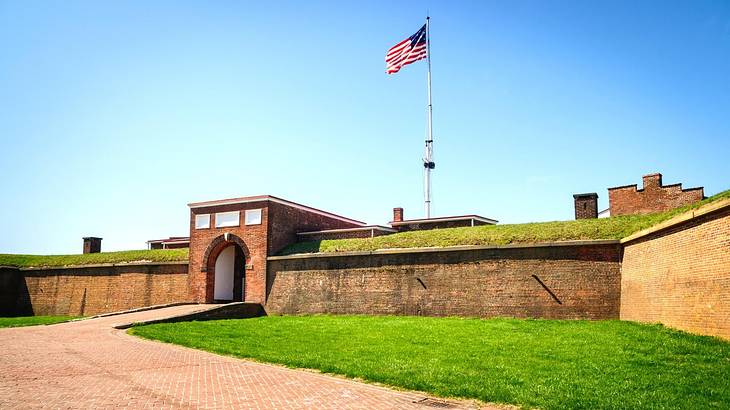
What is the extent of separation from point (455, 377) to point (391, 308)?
12.3m

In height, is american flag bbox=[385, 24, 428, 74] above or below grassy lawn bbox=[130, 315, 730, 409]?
above

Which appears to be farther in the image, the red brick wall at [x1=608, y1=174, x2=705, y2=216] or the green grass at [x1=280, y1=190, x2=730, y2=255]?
the red brick wall at [x1=608, y1=174, x2=705, y2=216]

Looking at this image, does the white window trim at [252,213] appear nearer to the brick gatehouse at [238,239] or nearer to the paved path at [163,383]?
the brick gatehouse at [238,239]

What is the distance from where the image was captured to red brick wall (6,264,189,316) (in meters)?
28.2

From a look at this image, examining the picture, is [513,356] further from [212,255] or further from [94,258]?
[94,258]

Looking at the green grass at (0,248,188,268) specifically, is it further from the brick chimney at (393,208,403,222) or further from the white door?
the brick chimney at (393,208,403,222)

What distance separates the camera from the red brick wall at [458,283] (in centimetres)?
1752

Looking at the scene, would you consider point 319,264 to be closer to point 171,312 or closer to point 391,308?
point 391,308

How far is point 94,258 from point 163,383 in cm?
2554

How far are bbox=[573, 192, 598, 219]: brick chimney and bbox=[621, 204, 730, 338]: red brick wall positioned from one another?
7.35 m

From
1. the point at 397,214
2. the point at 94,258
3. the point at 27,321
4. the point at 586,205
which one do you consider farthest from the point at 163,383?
the point at 94,258

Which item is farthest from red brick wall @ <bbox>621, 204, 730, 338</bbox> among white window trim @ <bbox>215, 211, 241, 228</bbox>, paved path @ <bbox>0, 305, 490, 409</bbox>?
white window trim @ <bbox>215, 211, 241, 228</bbox>

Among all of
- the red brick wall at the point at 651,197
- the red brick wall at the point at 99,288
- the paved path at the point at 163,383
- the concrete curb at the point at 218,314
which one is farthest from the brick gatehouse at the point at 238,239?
the red brick wall at the point at 651,197

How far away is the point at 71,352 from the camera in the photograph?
12.6 m
